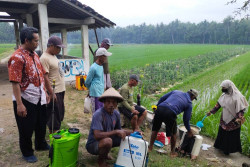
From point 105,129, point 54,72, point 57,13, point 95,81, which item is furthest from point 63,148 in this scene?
point 57,13

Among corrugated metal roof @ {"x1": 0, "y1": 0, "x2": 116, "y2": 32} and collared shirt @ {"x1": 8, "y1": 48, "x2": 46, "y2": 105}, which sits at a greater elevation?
corrugated metal roof @ {"x1": 0, "y1": 0, "x2": 116, "y2": 32}

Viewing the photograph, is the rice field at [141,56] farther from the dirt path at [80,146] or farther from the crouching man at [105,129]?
the crouching man at [105,129]

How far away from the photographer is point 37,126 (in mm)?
2949

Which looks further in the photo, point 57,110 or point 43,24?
point 43,24

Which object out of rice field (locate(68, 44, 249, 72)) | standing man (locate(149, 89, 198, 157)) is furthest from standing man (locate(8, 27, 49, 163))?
rice field (locate(68, 44, 249, 72))

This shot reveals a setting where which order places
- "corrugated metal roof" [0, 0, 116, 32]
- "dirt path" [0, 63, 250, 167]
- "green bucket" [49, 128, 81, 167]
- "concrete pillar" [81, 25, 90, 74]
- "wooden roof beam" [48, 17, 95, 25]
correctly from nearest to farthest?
"green bucket" [49, 128, 81, 167] < "dirt path" [0, 63, 250, 167] < "corrugated metal roof" [0, 0, 116, 32] < "wooden roof beam" [48, 17, 95, 25] < "concrete pillar" [81, 25, 90, 74]

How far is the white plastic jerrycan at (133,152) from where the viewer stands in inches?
96.7

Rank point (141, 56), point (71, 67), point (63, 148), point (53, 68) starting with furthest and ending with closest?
point (141, 56) → point (71, 67) → point (53, 68) → point (63, 148)

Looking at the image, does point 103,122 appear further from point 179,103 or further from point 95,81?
point 179,103

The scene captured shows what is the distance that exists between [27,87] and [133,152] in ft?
5.15

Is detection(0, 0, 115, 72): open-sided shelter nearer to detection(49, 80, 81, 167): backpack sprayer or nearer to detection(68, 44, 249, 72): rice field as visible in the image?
detection(68, 44, 249, 72): rice field

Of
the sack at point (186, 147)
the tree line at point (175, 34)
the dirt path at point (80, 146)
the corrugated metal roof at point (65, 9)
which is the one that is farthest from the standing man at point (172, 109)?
the tree line at point (175, 34)

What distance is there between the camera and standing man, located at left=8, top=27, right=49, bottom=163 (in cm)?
240

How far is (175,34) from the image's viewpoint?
91875 millimetres
